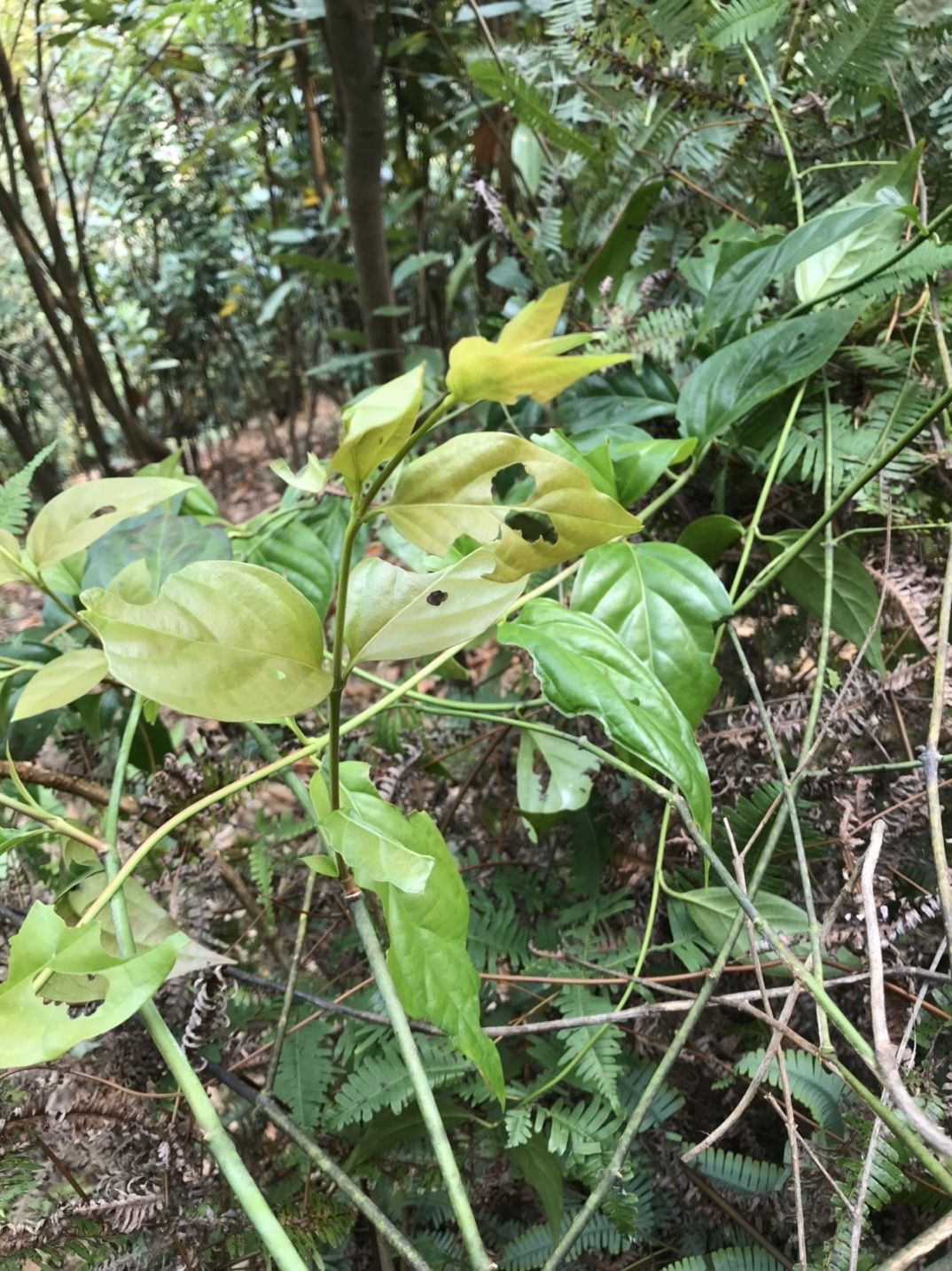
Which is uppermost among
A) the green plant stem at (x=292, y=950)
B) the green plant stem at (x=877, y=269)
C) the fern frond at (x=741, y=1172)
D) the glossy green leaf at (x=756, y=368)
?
the green plant stem at (x=877, y=269)

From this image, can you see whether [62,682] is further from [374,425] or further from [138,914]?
[374,425]

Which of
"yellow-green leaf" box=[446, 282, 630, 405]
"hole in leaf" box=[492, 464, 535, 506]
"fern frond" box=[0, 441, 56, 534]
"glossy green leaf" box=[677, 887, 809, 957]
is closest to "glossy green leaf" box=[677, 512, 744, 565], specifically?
"hole in leaf" box=[492, 464, 535, 506]

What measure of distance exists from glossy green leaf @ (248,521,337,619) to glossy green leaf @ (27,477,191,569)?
0.16 meters

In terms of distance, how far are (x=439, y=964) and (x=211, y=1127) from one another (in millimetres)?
108

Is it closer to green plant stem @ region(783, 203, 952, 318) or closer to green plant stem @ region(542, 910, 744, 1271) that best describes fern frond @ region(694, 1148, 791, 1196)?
green plant stem @ region(542, 910, 744, 1271)

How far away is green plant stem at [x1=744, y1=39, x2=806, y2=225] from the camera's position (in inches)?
26.9

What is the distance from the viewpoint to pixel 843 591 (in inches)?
22.3

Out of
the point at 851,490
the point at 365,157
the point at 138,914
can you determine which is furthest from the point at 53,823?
the point at 365,157

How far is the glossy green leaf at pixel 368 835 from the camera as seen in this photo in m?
0.28

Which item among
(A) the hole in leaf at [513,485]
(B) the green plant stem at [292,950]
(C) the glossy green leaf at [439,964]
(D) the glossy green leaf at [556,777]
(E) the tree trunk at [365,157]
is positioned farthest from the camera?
(E) the tree trunk at [365,157]

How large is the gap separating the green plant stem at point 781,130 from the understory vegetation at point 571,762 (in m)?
0.01

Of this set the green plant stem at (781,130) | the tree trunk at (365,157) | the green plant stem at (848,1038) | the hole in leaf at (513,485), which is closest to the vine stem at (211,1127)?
the green plant stem at (848,1038)

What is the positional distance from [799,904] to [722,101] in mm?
715

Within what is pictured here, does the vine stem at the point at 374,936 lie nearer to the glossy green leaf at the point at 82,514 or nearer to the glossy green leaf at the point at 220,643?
the glossy green leaf at the point at 220,643
